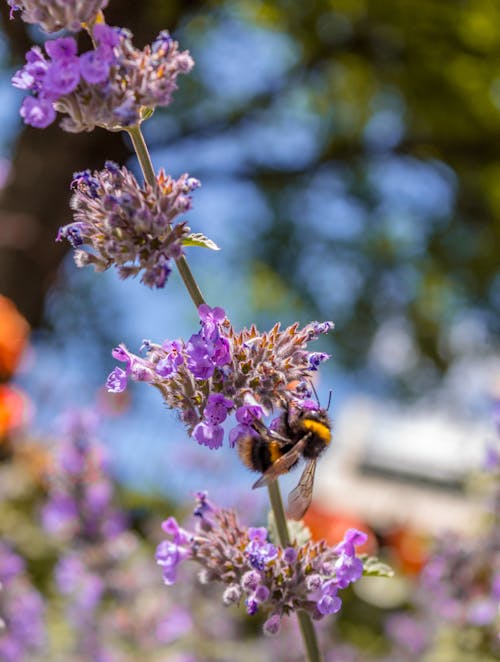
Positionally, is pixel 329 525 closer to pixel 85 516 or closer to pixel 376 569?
pixel 85 516

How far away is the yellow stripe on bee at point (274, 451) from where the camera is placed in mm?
1331

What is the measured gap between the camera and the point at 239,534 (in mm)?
1259

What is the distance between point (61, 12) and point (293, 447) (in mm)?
731

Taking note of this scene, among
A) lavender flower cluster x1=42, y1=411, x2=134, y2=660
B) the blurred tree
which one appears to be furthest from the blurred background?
lavender flower cluster x1=42, y1=411, x2=134, y2=660

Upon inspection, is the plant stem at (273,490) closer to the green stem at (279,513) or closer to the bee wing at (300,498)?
the green stem at (279,513)

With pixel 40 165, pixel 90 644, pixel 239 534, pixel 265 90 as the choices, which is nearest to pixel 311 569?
pixel 239 534

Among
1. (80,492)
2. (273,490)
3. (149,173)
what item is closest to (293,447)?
(273,490)

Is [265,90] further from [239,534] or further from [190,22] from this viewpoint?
[239,534]

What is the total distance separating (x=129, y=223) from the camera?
102cm

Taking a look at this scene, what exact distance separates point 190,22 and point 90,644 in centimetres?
742

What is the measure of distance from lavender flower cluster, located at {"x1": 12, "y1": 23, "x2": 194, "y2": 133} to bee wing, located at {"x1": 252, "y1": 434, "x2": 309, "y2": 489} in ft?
1.70

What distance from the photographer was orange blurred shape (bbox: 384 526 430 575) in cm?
502

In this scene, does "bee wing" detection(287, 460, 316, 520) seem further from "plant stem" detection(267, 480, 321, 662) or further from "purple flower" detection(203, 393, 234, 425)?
"purple flower" detection(203, 393, 234, 425)

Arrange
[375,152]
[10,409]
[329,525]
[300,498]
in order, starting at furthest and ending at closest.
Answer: [375,152]
[329,525]
[10,409]
[300,498]
